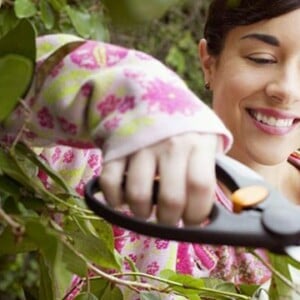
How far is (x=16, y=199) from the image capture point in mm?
519

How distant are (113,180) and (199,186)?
0.04m

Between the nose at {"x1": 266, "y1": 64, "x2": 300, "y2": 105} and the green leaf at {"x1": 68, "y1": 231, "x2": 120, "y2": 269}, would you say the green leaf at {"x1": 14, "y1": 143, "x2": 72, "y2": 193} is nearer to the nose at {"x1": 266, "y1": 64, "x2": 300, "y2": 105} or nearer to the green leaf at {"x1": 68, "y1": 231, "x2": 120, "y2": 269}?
the green leaf at {"x1": 68, "y1": 231, "x2": 120, "y2": 269}

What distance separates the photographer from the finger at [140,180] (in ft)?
1.30

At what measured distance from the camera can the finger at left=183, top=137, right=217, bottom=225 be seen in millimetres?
396

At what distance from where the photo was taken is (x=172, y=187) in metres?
0.39

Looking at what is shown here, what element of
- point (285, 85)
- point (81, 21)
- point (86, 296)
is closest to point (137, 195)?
point (86, 296)

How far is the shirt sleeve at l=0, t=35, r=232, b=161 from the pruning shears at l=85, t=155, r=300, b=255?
1.1 inches

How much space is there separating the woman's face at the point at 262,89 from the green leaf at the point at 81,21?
0.26 metres

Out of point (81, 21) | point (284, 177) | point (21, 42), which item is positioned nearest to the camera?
point (21, 42)

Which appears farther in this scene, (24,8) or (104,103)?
(24,8)

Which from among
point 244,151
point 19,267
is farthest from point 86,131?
point 19,267

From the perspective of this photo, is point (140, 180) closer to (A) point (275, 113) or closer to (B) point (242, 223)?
(B) point (242, 223)

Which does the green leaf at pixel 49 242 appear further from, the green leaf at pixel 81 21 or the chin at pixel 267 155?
the green leaf at pixel 81 21

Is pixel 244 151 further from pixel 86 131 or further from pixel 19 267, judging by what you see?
pixel 19 267
